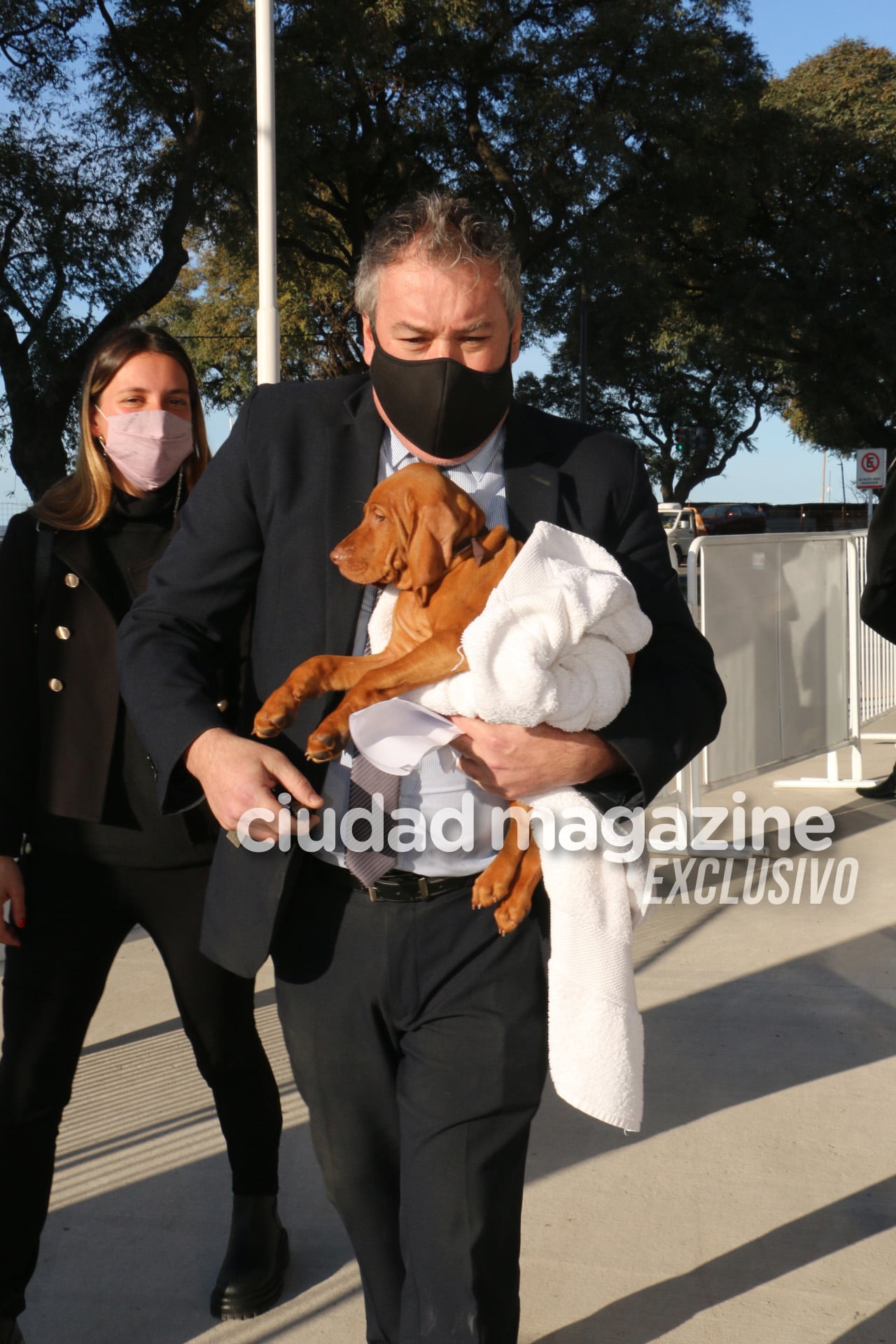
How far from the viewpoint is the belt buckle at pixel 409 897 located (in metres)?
2.10

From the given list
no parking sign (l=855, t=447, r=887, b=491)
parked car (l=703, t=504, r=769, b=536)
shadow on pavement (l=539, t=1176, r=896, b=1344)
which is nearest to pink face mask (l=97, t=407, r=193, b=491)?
shadow on pavement (l=539, t=1176, r=896, b=1344)

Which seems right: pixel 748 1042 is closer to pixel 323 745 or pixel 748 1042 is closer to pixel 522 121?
pixel 323 745

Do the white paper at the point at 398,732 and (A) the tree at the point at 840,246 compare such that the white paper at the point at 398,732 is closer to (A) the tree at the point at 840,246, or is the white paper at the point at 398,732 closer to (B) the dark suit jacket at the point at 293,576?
(B) the dark suit jacket at the point at 293,576

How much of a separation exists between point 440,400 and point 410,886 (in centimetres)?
79

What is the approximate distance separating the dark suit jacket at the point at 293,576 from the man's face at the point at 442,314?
0.17 m

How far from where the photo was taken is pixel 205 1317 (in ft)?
10.2

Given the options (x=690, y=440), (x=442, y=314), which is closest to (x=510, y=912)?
(x=442, y=314)

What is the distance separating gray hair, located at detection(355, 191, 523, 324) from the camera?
2.04 m

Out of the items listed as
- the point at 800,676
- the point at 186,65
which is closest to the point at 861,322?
the point at 186,65

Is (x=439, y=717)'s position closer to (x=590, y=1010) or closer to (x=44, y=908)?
(x=590, y=1010)

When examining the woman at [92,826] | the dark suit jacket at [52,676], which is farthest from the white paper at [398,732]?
the dark suit jacket at [52,676]

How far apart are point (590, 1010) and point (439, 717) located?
56 centimetres

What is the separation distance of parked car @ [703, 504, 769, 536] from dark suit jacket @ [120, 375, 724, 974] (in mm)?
42849

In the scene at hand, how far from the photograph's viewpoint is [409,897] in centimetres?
211
